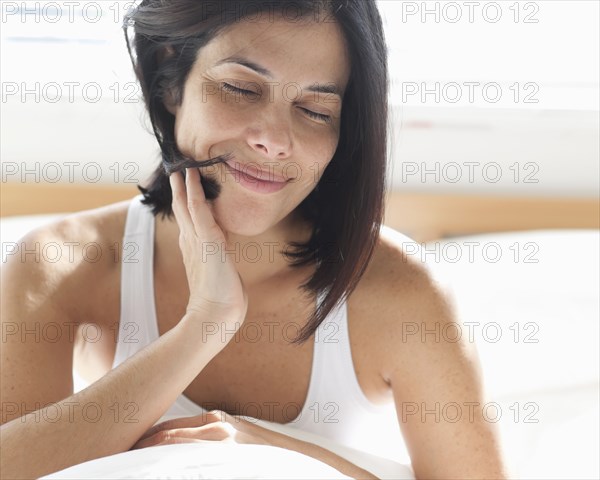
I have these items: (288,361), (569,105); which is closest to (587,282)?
(569,105)

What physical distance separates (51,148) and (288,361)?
1.16 metres

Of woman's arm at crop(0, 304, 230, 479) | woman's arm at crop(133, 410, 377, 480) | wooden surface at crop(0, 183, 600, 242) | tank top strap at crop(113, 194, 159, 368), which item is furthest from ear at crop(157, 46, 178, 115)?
wooden surface at crop(0, 183, 600, 242)

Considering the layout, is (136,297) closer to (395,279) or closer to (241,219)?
(241,219)

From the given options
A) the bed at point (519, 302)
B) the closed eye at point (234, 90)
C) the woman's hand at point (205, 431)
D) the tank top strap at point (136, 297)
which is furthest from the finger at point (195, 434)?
the closed eye at point (234, 90)

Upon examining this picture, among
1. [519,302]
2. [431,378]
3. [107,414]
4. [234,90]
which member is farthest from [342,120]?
[519,302]

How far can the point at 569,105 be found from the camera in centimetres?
214

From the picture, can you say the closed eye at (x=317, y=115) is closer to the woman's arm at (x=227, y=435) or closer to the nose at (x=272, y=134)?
the nose at (x=272, y=134)

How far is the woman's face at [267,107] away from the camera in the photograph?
3.39 ft

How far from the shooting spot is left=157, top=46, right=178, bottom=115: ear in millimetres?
1138

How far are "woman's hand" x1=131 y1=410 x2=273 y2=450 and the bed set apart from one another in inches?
3.5

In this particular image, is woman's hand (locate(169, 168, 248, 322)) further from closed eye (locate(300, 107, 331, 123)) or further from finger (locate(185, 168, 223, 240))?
closed eye (locate(300, 107, 331, 123))

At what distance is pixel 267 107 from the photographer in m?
1.06

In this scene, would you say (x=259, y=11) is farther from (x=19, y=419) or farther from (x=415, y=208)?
(x=415, y=208)

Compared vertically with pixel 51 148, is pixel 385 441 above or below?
below
